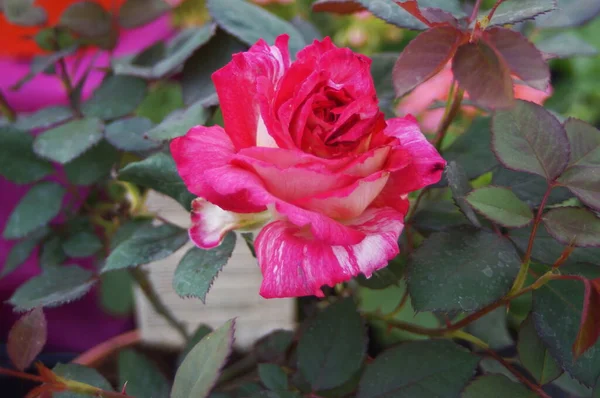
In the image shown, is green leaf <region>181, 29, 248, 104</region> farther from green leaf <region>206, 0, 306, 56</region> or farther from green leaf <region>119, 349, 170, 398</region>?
green leaf <region>119, 349, 170, 398</region>

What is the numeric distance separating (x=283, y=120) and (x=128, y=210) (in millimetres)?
246

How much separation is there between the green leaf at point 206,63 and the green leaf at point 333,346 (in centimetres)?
17

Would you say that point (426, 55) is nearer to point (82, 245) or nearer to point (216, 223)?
point (216, 223)

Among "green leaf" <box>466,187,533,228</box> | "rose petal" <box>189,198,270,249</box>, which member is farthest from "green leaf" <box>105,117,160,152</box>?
"green leaf" <box>466,187,533,228</box>

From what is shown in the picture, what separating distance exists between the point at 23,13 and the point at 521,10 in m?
0.38

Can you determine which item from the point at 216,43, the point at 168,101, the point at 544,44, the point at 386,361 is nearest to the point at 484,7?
the point at 168,101

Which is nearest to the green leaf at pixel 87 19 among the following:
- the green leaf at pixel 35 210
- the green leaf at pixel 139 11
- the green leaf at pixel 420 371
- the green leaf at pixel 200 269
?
the green leaf at pixel 139 11

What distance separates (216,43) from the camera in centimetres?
37

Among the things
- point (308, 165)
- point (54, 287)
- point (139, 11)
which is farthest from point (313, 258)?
point (139, 11)

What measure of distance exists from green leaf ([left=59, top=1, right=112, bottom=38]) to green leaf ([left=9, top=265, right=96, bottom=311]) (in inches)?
7.5

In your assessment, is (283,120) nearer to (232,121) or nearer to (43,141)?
(232,121)

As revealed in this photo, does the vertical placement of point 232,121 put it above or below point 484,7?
above

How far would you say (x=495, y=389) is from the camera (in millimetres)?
260

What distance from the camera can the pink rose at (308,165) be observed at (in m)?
0.21
